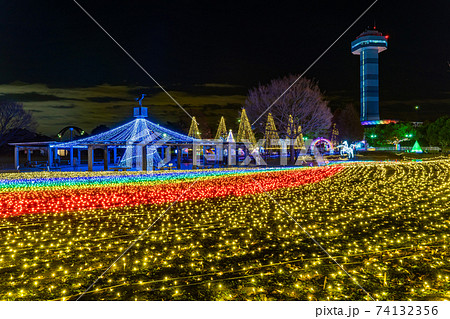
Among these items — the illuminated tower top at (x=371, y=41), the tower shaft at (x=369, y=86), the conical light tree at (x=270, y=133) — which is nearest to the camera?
the conical light tree at (x=270, y=133)

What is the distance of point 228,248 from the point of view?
200 inches

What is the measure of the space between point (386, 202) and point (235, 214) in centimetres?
425

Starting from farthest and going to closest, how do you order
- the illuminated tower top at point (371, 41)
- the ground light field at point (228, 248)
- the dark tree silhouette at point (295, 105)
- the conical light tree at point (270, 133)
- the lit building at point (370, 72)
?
the illuminated tower top at point (371, 41)
the lit building at point (370, 72)
the conical light tree at point (270, 133)
the dark tree silhouette at point (295, 105)
the ground light field at point (228, 248)

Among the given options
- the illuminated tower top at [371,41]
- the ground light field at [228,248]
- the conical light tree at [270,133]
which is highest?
the illuminated tower top at [371,41]

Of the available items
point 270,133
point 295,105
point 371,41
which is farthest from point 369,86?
point 295,105

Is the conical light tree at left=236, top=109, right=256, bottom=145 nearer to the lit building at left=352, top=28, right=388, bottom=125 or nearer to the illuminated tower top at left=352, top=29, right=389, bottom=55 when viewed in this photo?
the lit building at left=352, top=28, right=388, bottom=125

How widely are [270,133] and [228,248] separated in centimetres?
3173

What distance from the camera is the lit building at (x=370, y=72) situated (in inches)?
4294

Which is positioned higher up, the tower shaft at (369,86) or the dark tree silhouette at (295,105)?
the tower shaft at (369,86)

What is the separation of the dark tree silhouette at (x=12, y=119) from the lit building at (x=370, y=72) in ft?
331

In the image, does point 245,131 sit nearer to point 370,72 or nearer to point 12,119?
point 12,119

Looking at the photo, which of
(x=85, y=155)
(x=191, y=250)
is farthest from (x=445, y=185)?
(x=85, y=155)

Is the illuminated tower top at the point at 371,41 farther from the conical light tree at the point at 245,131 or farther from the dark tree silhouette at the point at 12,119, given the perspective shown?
the dark tree silhouette at the point at 12,119

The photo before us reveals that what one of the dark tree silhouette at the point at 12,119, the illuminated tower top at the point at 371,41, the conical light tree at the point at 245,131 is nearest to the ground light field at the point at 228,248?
the conical light tree at the point at 245,131
